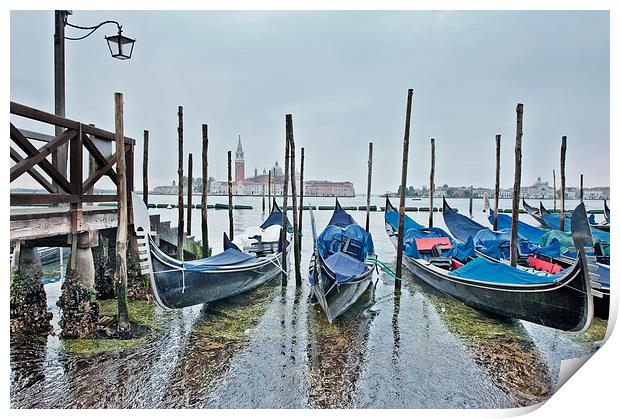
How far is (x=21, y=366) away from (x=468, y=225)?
7.44m

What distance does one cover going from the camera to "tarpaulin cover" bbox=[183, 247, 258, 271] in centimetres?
424

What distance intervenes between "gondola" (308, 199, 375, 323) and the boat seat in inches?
33.1

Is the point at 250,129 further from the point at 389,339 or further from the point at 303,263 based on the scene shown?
the point at 389,339

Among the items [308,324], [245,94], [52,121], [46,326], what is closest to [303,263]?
[245,94]

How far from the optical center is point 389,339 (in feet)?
12.8

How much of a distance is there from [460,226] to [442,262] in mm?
2668

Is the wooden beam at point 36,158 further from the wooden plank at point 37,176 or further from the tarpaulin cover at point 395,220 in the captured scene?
the tarpaulin cover at point 395,220

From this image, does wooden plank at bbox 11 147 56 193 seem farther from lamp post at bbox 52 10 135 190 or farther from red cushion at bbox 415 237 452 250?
red cushion at bbox 415 237 452 250

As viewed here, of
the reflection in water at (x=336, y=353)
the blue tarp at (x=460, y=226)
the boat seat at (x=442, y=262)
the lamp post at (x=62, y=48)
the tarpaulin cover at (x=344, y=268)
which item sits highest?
the lamp post at (x=62, y=48)

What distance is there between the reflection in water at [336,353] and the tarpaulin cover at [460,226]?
403 cm

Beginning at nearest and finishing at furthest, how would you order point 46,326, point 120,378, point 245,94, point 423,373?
point 120,378 < point 423,373 < point 46,326 < point 245,94

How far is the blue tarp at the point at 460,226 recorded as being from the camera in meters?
8.32

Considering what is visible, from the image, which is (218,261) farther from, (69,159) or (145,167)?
(69,159)

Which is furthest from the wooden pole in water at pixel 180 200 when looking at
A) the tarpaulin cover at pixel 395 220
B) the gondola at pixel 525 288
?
the tarpaulin cover at pixel 395 220
